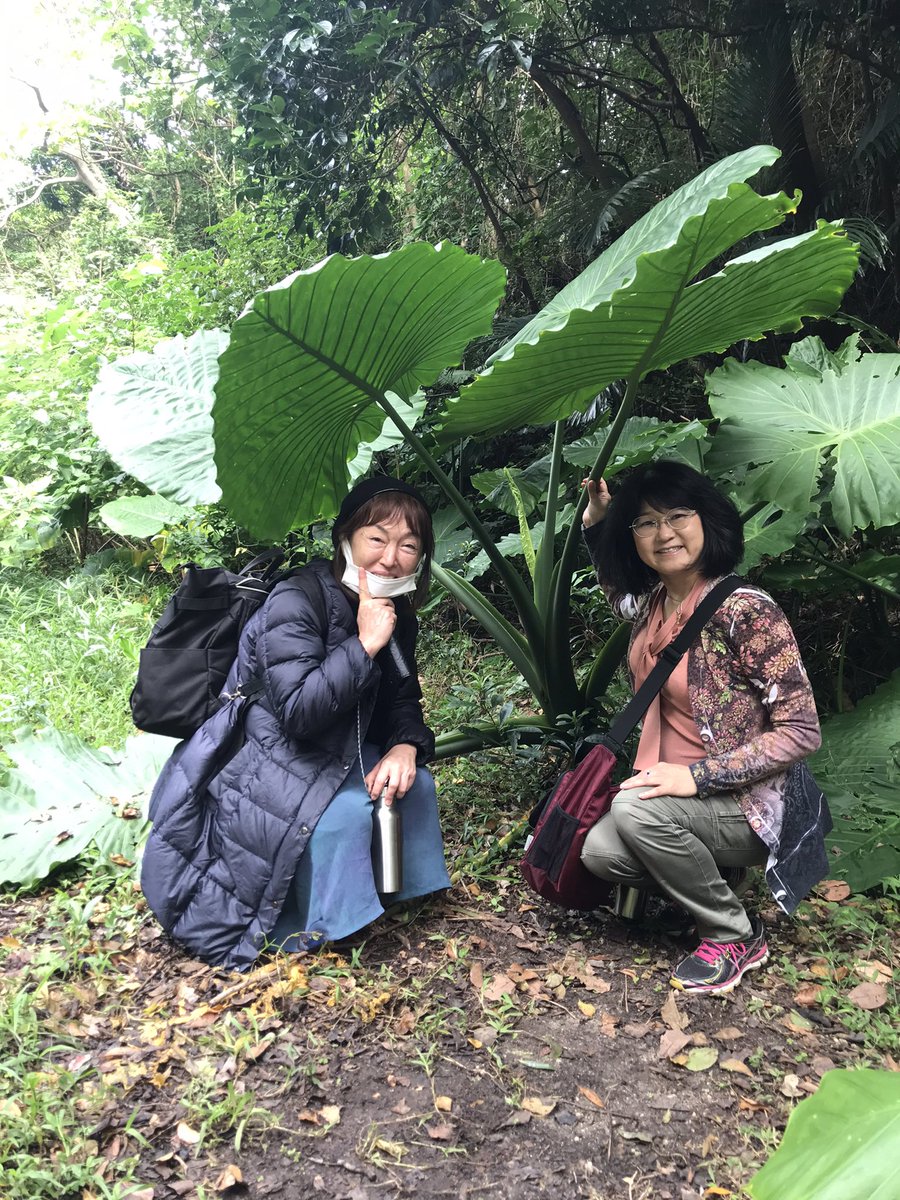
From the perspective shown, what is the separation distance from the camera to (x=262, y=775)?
185 cm

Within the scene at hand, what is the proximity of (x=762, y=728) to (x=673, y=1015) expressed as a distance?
62 cm

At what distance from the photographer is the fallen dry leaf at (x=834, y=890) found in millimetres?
2176

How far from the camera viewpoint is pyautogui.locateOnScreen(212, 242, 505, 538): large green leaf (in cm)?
148

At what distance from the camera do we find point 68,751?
246cm

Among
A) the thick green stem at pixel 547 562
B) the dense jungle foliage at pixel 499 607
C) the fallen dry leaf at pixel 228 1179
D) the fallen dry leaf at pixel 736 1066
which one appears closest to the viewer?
the fallen dry leaf at pixel 228 1179

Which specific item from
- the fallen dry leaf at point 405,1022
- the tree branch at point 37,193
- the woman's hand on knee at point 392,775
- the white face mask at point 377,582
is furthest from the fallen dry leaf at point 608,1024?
the tree branch at point 37,193

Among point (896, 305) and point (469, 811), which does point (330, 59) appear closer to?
point (896, 305)

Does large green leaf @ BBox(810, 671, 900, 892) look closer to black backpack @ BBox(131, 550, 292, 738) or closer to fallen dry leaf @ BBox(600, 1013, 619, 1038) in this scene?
fallen dry leaf @ BBox(600, 1013, 619, 1038)

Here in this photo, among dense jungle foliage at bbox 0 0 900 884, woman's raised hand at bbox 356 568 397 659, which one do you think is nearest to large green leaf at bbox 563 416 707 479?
dense jungle foliage at bbox 0 0 900 884

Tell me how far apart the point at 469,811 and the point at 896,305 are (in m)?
2.83

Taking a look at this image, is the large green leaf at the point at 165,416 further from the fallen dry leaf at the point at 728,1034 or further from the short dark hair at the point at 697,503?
the fallen dry leaf at the point at 728,1034

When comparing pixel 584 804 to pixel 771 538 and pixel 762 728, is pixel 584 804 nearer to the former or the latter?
pixel 762 728

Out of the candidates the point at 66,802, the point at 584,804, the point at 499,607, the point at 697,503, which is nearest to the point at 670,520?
the point at 697,503

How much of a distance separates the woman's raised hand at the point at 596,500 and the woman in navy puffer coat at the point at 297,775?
456 millimetres
